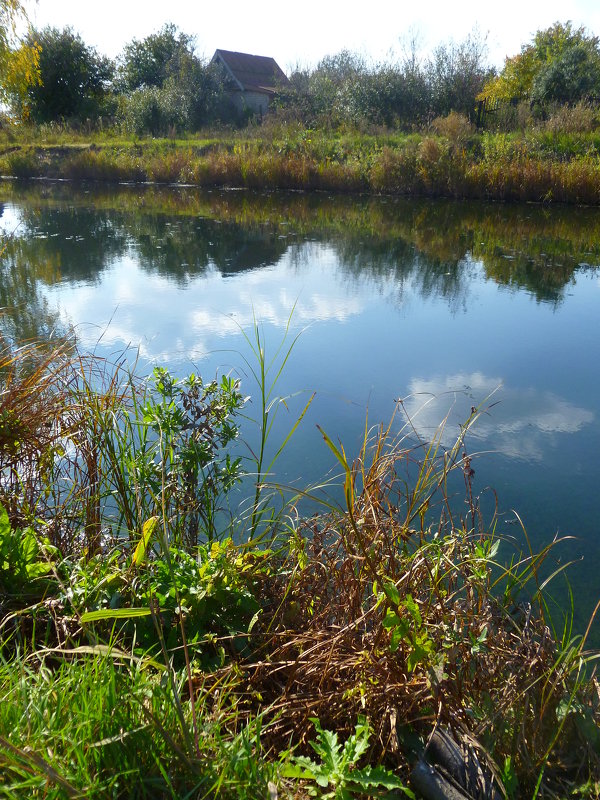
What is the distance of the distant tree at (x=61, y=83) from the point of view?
23047mm

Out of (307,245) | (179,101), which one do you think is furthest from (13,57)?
(179,101)

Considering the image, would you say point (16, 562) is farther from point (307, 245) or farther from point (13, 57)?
point (13, 57)

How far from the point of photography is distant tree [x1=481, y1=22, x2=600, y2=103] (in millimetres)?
17344

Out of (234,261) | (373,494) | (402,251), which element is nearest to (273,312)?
(234,261)

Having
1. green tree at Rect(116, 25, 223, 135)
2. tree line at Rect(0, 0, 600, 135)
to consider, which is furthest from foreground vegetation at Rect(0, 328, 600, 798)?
green tree at Rect(116, 25, 223, 135)

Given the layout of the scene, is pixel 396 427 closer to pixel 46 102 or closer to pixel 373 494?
pixel 373 494

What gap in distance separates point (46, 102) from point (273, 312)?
22.5m

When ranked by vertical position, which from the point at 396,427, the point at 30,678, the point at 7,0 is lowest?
the point at 396,427

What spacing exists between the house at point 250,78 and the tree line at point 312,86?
1.12 m

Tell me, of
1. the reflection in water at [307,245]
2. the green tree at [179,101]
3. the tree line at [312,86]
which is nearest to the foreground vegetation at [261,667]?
the reflection in water at [307,245]

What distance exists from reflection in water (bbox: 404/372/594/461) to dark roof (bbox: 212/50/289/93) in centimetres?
2731

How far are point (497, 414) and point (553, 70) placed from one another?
58.9 feet

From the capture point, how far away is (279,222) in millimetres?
9781

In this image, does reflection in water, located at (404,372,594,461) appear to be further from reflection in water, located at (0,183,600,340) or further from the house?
the house
